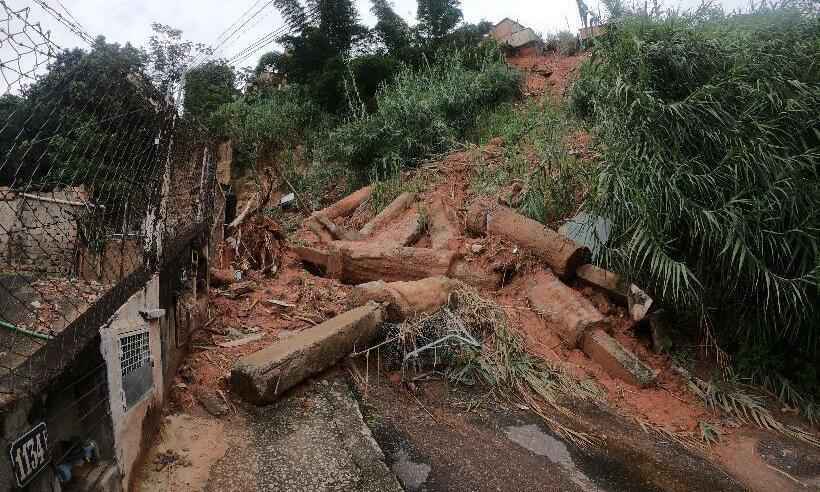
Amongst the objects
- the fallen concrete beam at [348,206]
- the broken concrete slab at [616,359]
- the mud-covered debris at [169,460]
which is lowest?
the broken concrete slab at [616,359]

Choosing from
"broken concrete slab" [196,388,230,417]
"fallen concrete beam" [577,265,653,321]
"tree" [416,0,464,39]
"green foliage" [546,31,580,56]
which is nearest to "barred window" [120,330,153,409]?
"broken concrete slab" [196,388,230,417]

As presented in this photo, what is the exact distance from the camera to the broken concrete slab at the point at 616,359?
12.9ft

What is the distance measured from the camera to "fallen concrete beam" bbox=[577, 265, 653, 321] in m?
4.23

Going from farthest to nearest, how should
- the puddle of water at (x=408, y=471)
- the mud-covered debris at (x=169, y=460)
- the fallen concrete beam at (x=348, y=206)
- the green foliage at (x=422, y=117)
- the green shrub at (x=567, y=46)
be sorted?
Result: 1. the green shrub at (x=567, y=46)
2. the green foliage at (x=422, y=117)
3. the fallen concrete beam at (x=348, y=206)
4. the puddle of water at (x=408, y=471)
5. the mud-covered debris at (x=169, y=460)

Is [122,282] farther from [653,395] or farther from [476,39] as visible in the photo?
[476,39]

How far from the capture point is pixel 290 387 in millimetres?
3029

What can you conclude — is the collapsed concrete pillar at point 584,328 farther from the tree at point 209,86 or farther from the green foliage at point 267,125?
the tree at point 209,86

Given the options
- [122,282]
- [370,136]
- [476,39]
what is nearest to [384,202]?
[370,136]

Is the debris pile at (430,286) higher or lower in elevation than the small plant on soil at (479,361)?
higher

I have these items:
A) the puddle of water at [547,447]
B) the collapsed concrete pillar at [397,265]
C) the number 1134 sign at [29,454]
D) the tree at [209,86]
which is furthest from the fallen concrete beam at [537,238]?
the tree at [209,86]

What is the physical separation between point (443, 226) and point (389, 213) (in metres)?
0.90

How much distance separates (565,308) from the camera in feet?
14.2

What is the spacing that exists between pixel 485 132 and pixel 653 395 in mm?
5464

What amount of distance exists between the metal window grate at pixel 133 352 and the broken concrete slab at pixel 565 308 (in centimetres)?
303
